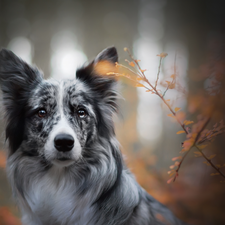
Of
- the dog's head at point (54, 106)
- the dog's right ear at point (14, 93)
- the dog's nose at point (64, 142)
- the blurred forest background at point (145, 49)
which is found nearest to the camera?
the dog's nose at point (64, 142)

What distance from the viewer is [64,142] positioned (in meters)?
1.23

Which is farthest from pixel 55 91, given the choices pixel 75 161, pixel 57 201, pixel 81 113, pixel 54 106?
pixel 57 201

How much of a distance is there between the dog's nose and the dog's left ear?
0.53m

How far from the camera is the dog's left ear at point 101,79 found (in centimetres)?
156

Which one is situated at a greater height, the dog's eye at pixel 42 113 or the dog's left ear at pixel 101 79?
the dog's left ear at pixel 101 79

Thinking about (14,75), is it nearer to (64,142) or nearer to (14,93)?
(14,93)

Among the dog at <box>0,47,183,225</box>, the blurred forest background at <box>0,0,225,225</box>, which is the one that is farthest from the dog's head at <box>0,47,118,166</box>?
the blurred forest background at <box>0,0,225,225</box>

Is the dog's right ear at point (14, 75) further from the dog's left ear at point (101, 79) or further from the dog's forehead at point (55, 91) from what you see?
the dog's left ear at point (101, 79)

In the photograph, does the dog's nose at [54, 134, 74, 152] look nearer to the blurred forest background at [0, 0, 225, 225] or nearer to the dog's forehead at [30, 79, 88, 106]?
the dog's forehead at [30, 79, 88, 106]

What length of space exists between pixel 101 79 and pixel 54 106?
0.44m

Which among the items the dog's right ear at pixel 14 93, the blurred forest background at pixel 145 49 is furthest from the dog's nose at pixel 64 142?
the blurred forest background at pixel 145 49

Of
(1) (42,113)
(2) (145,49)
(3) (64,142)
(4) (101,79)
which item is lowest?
(3) (64,142)

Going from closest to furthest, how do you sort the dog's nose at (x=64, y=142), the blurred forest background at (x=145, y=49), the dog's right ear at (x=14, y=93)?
1. the dog's nose at (x=64, y=142)
2. the dog's right ear at (x=14, y=93)
3. the blurred forest background at (x=145, y=49)

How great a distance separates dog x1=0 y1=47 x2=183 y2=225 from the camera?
142 cm
